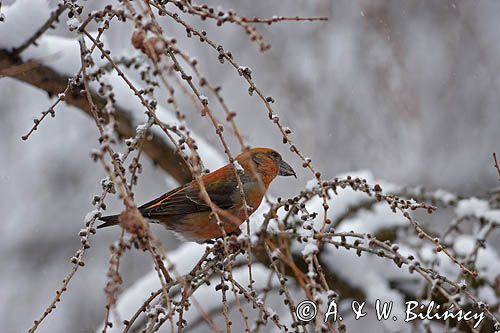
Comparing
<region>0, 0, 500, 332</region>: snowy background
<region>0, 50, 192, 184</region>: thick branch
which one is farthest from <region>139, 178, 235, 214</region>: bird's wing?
<region>0, 0, 500, 332</region>: snowy background

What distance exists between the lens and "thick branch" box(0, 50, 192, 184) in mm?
3620

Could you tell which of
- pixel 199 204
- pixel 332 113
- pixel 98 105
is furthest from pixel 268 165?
pixel 332 113

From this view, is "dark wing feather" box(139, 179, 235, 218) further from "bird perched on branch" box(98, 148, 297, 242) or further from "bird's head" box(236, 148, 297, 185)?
"bird's head" box(236, 148, 297, 185)

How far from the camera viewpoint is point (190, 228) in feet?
12.6

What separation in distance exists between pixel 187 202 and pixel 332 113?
12.9 ft

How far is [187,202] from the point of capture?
12.6 ft

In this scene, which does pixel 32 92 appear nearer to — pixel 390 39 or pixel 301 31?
pixel 301 31

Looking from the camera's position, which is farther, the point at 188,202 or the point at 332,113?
the point at 332,113

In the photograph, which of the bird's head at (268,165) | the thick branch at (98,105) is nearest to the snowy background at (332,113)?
the thick branch at (98,105)

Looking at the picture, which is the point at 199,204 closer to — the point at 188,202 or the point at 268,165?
the point at 188,202

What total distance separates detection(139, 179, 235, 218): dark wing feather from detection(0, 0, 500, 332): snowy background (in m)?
2.31

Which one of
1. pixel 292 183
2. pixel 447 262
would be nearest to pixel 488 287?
pixel 447 262


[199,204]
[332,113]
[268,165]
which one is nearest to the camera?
[199,204]

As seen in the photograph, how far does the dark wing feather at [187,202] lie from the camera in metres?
3.78
